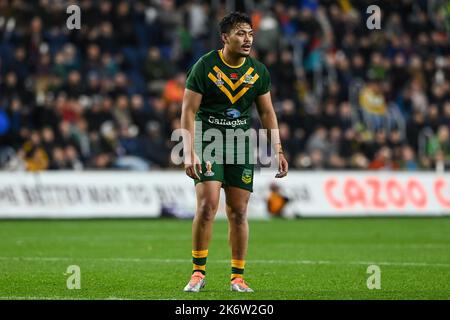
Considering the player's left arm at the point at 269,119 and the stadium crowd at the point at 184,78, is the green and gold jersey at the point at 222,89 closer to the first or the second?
the player's left arm at the point at 269,119

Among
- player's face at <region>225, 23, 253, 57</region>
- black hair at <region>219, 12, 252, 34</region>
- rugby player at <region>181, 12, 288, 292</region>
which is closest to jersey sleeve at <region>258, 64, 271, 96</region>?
rugby player at <region>181, 12, 288, 292</region>

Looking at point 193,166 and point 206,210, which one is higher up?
point 193,166

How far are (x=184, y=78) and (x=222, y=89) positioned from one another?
615 inches

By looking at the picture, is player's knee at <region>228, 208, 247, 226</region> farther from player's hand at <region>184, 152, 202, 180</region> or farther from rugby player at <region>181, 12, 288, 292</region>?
player's hand at <region>184, 152, 202, 180</region>

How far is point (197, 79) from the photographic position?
376 inches

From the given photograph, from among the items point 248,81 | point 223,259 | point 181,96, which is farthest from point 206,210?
point 181,96

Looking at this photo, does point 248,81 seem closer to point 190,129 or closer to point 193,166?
point 190,129

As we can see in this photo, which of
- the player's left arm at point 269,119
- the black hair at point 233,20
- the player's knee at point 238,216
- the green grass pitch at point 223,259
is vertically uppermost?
the black hair at point 233,20

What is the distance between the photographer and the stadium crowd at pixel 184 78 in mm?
23219

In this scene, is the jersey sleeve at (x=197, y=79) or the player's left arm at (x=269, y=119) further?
the player's left arm at (x=269, y=119)

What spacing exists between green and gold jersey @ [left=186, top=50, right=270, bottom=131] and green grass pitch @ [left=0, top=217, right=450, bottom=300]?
5.05 ft

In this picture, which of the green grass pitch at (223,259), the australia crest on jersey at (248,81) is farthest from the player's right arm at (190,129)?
the green grass pitch at (223,259)

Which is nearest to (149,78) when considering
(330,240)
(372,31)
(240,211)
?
(372,31)

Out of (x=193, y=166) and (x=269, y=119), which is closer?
(x=193, y=166)
